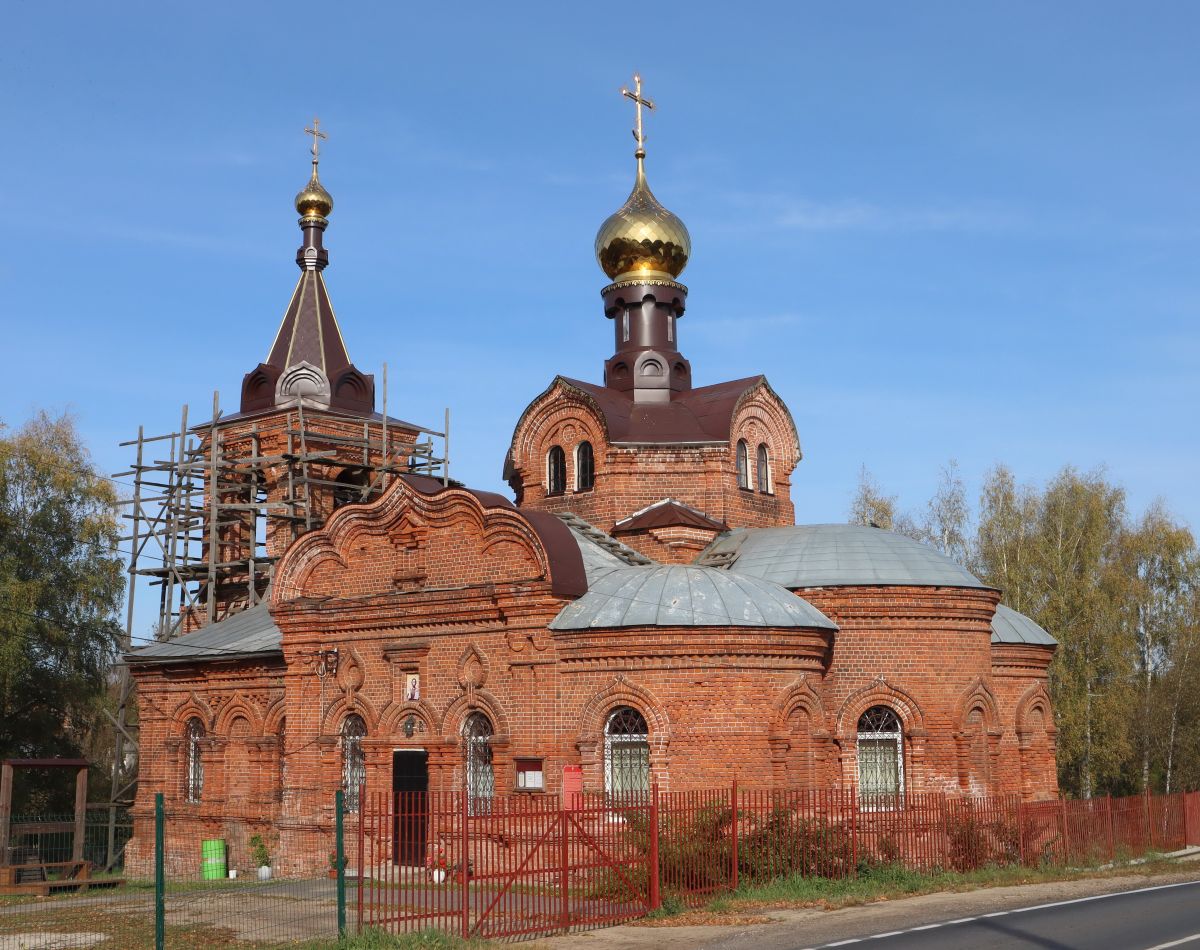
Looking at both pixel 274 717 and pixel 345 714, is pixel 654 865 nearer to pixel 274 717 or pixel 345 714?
pixel 345 714

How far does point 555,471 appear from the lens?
79.7ft

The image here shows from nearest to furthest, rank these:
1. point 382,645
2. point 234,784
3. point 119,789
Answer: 1. point 382,645
2. point 234,784
3. point 119,789

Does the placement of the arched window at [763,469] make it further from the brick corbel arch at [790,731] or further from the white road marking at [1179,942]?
the white road marking at [1179,942]

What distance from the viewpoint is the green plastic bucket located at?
21.7 meters

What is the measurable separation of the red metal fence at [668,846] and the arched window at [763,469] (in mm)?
7275

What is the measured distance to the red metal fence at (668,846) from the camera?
44.4 ft

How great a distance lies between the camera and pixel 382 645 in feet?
65.1

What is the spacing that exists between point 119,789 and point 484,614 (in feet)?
39.0

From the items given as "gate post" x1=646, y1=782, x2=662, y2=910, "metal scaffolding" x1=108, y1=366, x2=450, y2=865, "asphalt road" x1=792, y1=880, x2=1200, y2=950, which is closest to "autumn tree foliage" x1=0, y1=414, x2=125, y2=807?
"metal scaffolding" x1=108, y1=366, x2=450, y2=865

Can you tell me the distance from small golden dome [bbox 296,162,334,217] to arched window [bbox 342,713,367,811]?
1452 cm

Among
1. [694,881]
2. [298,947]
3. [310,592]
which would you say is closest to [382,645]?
[310,592]

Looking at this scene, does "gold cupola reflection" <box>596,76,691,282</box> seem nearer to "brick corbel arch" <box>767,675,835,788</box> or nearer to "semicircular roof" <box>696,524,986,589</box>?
"semicircular roof" <box>696,524,986,589</box>

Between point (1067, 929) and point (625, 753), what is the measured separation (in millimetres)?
6724

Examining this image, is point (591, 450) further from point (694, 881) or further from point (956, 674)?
point (694, 881)
